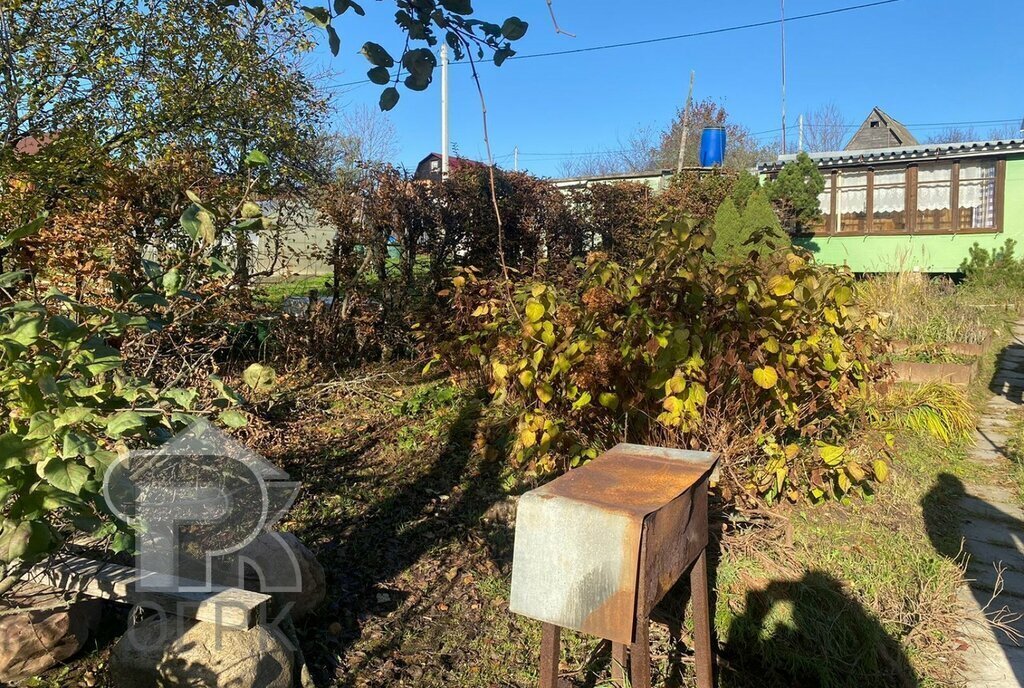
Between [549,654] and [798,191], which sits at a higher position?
[798,191]

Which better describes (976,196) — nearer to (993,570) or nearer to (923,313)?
(923,313)

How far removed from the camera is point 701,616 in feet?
7.84

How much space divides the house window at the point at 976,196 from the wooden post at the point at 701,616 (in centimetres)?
1687

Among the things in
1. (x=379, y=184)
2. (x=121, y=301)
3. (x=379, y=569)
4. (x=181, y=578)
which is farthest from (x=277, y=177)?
(x=121, y=301)

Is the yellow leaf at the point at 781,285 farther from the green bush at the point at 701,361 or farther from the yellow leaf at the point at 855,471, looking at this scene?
the yellow leaf at the point at 855,471

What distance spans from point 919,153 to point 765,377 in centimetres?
1630

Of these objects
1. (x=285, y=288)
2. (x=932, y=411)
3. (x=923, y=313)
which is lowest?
(x=932, y=411)

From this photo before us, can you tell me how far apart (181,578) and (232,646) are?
0.46 meters

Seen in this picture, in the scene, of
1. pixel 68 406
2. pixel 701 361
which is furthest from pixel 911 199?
pixel 68 406

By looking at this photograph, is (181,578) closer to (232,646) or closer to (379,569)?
(232,646)

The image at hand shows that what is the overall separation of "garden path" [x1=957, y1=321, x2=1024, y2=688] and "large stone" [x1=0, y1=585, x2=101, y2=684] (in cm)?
344

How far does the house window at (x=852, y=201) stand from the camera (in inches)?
668

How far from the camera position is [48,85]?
231 inches

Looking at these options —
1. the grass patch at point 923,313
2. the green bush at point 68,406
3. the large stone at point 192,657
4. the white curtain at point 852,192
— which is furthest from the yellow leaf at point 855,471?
the white curtain at point 852,192
